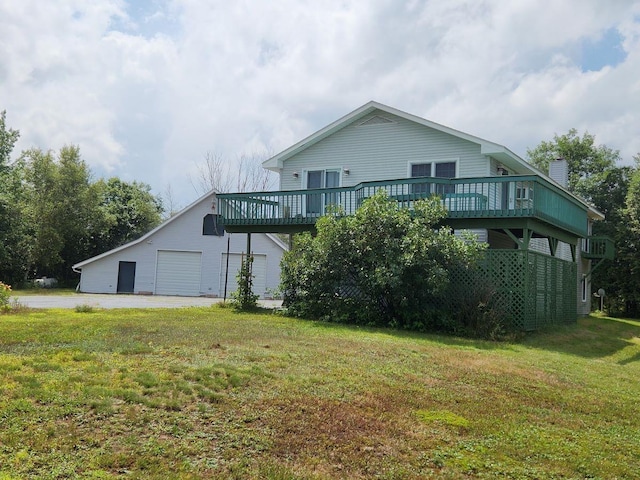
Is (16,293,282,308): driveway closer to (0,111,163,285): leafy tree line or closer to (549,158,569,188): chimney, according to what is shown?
(0,111,163,285): leafy tree line

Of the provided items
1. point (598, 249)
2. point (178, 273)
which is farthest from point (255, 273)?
point (598, 249)

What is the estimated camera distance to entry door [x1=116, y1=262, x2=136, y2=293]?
27375 mm

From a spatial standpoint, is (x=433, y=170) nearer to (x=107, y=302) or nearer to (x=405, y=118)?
(x=405, y=118)

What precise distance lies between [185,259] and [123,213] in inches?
472

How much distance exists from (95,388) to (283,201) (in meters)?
12.5

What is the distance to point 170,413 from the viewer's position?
15.1 feet

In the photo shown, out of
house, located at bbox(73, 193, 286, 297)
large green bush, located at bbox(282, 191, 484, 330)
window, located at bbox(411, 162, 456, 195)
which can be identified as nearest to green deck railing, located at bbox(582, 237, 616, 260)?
window, located at bbox(411, 162, 456, 195)

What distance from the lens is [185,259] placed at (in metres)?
26.9

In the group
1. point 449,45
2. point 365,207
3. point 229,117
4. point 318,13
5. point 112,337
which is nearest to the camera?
point 112,337

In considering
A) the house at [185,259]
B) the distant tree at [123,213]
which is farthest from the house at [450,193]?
the distant tree at [123,213]

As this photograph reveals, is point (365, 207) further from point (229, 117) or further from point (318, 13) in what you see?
point (229, 117)

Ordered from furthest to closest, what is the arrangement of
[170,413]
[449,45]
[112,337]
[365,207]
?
[449,45] → [365,207] → [112,337] → [170,413]

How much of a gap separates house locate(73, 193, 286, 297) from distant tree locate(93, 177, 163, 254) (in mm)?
7734

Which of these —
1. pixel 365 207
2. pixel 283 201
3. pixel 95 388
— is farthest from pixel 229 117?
pixel 95 388
